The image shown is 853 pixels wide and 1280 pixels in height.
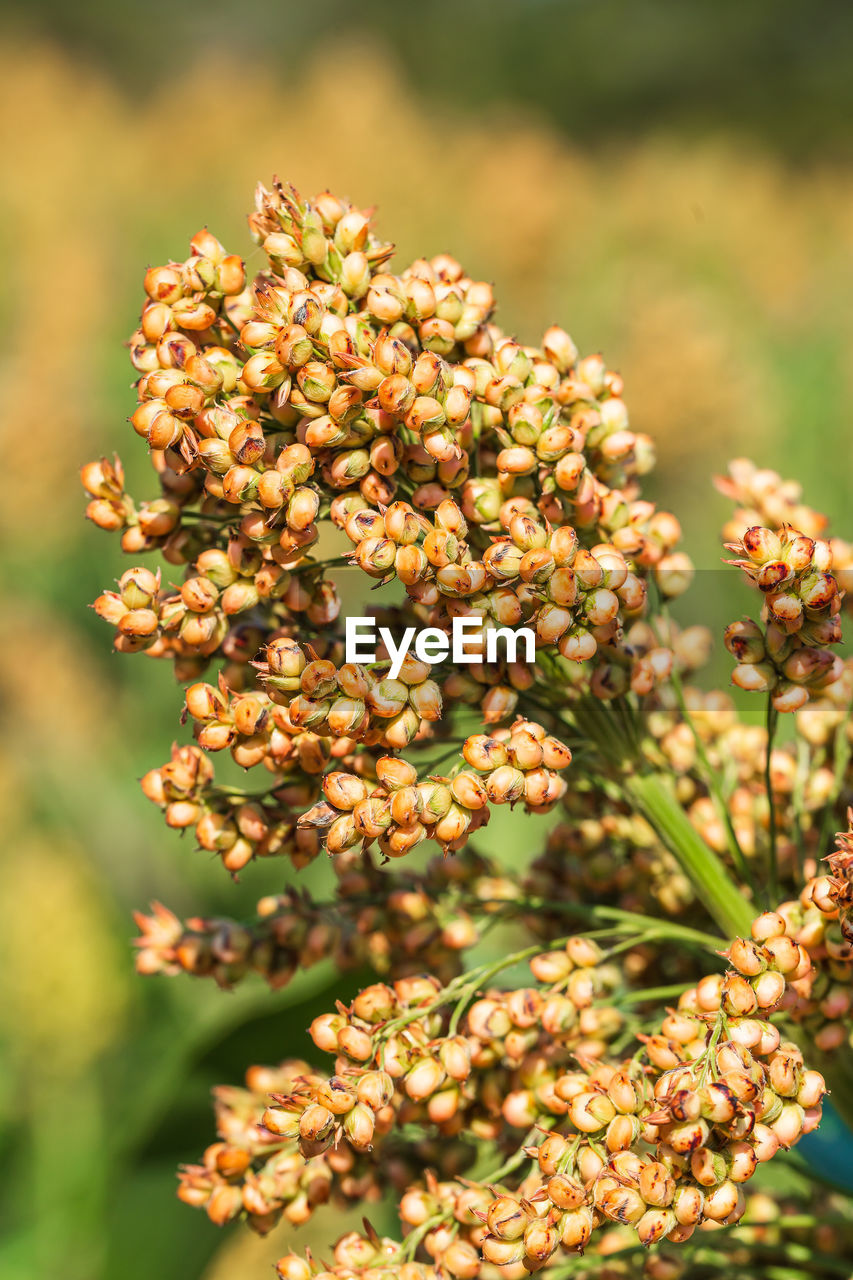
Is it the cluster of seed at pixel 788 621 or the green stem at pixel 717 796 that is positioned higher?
the cluster of seed at pixel 788 621

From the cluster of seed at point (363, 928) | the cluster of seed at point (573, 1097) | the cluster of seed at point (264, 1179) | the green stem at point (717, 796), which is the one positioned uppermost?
the green stem at point (717, 796)

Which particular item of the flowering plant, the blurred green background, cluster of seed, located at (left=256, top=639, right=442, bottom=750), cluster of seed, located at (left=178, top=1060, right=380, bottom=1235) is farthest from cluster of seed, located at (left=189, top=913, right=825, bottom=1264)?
the blurred green background

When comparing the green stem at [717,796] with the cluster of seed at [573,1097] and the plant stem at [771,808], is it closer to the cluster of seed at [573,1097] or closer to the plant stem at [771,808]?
the plant stem at [771,808]

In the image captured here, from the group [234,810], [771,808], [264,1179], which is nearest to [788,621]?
[771,808]

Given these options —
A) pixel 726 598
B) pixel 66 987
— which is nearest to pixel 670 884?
pixel 726 598

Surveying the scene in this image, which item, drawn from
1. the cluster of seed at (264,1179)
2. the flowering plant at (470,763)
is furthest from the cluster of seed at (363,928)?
the cluster of seed at (264,1179)

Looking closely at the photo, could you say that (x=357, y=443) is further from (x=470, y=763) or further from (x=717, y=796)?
(x=717, y=796)

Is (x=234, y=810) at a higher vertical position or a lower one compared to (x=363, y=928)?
higher

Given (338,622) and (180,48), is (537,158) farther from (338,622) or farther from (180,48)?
(180,48)

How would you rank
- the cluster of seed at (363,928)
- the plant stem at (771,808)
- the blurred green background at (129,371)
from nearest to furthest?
the plant stem at (771,808) < the cluster of seed at (363,928) < the blurred green background at (129,371)
